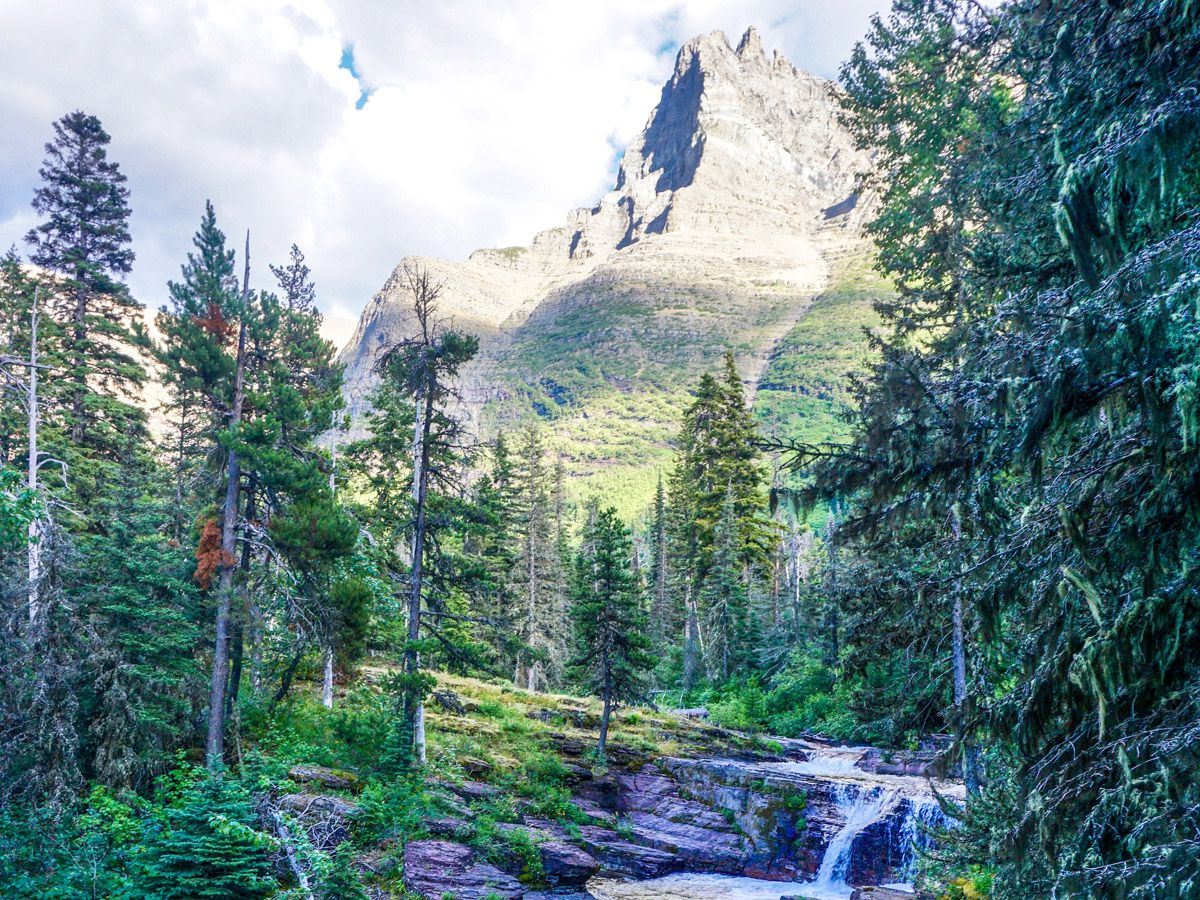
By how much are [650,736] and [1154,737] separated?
25.9 m

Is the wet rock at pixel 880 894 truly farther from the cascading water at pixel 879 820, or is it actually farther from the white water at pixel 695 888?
the white water at pixel 695 888

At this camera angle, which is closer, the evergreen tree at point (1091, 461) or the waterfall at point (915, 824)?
the evergreen tree at point (1091, 461)

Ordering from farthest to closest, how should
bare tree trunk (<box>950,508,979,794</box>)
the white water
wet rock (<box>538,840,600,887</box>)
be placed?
the white water → wet rock (<box>538,840,600,887</box>) → bare tree trunk (<box>950,508,979,794</box>)

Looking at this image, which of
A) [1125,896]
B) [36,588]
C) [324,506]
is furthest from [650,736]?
[1125,896]

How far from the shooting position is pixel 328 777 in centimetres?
1662

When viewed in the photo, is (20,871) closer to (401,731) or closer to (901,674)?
(401,731)

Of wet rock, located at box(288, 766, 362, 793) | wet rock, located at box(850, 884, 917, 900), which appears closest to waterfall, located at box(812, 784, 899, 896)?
wet rock, located at box(850, 884, 917, 900)

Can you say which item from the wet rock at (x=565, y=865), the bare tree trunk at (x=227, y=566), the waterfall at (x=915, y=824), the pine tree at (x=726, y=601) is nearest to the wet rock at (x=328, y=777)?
the bare tree trunk at (x=227, y=566)

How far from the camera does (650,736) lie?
2783cm

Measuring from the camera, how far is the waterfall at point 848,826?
19672mm

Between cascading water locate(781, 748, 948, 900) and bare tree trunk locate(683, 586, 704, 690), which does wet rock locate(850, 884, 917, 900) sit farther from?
bare tree trunk locate(683, 586, 704, 690)

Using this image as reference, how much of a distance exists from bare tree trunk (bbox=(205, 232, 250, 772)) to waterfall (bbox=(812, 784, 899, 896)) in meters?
16.0

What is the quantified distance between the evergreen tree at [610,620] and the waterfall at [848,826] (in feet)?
25.7

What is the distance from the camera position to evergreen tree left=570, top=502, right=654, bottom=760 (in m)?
25.2
